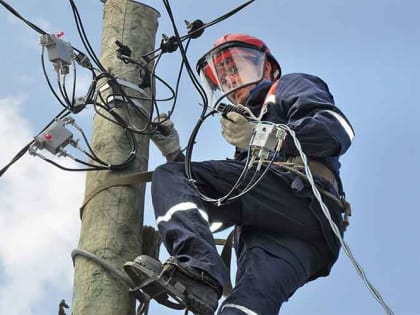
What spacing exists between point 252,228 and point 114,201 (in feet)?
2.27

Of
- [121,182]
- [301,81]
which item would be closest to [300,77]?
[301,81]

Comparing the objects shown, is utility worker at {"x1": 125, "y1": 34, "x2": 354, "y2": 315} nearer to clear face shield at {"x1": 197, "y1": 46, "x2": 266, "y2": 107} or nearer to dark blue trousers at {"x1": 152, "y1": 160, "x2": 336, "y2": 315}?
dark blue trousers at {"x1": 152, "y1": 160, "x2": 336, "y2": 315}

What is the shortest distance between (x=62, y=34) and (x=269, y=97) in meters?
1.13

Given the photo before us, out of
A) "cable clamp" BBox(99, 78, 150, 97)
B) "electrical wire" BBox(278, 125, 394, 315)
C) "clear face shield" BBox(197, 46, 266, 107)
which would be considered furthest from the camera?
Result: "clear face shield" BBox(197, 46, 266, 107)

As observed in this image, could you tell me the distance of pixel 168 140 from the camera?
18.6ft

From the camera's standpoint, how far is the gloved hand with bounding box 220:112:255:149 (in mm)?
4898

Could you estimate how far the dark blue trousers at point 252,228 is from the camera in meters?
4.60

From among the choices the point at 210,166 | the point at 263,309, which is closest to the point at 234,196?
the point at 210,166

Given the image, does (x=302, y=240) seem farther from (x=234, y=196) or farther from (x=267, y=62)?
(x=267, y=62)

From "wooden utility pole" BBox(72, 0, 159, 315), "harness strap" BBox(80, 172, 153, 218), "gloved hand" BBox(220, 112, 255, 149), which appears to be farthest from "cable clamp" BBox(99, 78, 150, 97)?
"gloved hand" BBox(220, 112, 255, 149)

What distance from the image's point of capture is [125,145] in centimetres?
526

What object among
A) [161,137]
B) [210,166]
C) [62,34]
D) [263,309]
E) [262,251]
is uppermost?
[62,34]

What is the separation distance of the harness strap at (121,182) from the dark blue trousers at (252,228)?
11 centimetres

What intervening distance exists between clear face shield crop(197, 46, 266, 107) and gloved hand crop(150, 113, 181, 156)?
0.28 meters
